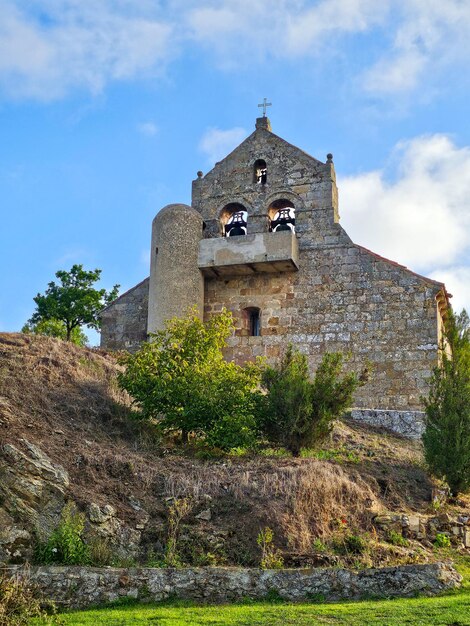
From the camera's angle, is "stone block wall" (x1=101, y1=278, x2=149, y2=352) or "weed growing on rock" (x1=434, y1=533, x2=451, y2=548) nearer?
"weed growing on rock" (x1=434, y1=533, x2=451, y2=548)

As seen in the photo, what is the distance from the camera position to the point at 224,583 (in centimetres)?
1298

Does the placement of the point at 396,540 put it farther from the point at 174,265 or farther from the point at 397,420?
the point at 174,265

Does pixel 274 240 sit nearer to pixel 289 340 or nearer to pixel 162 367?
pixel 289 340

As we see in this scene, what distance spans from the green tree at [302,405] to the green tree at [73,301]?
44.4 feet

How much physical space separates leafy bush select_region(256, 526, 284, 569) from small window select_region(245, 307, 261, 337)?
44.4 ft

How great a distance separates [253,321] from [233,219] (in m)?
3.68

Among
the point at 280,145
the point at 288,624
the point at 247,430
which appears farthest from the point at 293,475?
the point at 280,145

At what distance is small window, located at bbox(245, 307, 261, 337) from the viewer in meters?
27.6

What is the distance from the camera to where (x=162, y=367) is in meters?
19.9

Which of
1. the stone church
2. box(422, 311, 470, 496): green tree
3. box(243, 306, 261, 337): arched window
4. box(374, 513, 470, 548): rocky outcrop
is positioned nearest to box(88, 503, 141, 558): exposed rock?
box(374, 513, 470, 548): rocky outcrop

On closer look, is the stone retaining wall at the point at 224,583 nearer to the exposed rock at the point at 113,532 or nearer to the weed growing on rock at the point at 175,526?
the weed growing on rock at the point at 175,526

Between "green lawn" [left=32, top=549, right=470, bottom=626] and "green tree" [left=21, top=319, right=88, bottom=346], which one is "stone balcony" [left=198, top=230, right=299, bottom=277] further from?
"green lawn" [left=32, top=549, right=470, bottom=626]

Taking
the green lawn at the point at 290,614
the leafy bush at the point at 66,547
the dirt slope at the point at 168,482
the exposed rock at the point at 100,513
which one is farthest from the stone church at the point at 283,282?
the leafy bush at the point at 66,547

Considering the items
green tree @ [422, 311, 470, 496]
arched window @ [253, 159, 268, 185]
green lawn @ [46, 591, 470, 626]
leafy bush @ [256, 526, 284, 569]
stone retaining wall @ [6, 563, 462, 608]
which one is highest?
arched window @ [253, 159, 268, 185]
